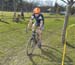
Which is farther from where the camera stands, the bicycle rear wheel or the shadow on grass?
the bicycle rear wheel

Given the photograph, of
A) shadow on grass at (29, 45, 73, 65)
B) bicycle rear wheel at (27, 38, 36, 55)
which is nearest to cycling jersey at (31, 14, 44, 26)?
bicycle rear wheel at (27, 38, 36, 55)

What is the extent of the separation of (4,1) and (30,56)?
1766 inches

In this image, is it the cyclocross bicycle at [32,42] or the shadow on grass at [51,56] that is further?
the cyclocross bicycle at [32,42]

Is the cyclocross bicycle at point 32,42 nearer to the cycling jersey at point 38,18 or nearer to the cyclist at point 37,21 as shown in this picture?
the cyclist at point 37,21

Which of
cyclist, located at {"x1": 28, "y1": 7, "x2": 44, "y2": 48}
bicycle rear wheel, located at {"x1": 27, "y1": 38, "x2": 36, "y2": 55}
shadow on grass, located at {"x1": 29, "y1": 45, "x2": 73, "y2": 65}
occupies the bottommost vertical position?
shadow on grass, located at {"x1": 29, "y1": 45, "x2": 73, "y2": 65}

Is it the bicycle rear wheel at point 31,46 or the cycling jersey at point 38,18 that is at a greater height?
the cycling jersey at point 38,18

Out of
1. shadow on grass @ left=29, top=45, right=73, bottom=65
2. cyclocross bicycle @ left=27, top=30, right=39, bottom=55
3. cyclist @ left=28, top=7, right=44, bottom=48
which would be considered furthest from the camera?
Result: cyclist @ left=28, top=7, right=44, bottom=48

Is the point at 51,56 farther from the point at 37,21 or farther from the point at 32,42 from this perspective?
the point at 37,21

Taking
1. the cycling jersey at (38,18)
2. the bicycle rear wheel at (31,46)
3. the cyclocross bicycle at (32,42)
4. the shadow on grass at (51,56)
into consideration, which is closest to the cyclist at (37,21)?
the cycling jersey at (38,18)

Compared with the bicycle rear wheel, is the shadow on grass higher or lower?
lower

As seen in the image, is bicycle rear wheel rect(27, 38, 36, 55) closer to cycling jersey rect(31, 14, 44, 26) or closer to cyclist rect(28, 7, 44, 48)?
cyclist rect(28, 7, 44, 48)

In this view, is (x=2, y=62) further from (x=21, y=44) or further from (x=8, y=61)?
(x=21, y=44)

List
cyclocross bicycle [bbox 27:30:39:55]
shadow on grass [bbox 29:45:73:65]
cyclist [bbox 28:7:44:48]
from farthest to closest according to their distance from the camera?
cyclist [bbox 28:7:44:48], cyclocross bicycle [bbox 27:30:39:55], shadow on grass [bbox 29:45:73:65]

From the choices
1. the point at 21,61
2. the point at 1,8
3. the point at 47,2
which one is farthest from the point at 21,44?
the point at 47,2
